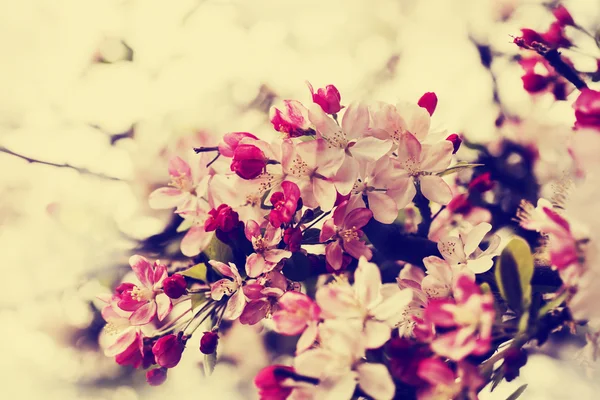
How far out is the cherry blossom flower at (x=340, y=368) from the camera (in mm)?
356

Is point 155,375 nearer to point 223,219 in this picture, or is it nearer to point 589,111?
point 223,219

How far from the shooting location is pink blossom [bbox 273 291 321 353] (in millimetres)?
369

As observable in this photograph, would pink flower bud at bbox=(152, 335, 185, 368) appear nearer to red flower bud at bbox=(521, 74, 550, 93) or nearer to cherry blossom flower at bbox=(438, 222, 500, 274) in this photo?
cherry blossom flower at bbox=(438, 222, 500, 274)

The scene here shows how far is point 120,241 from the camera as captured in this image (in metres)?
0.82

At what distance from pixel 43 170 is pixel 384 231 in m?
0.61

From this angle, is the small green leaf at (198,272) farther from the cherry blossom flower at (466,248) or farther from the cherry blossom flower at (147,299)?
the cherry blossom flower at (466,248)

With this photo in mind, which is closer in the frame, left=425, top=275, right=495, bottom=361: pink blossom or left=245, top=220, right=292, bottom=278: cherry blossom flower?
left=425, top=275, right=495, bottom=361: pink blossom

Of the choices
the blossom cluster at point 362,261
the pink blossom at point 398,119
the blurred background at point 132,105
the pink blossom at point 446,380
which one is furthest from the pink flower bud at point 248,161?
the blurred background at point 132,105

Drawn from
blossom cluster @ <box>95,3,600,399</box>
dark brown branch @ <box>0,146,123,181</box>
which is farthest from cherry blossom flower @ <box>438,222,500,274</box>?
dark brown branch @ <box>0,146,123,181</box>

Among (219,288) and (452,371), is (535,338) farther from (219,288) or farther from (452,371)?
(219,288)

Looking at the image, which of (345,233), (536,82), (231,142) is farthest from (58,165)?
(536,82)

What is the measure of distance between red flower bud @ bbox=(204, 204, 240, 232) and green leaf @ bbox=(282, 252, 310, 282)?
59mm

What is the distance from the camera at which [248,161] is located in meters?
0.44

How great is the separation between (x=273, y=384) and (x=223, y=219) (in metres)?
0.15
